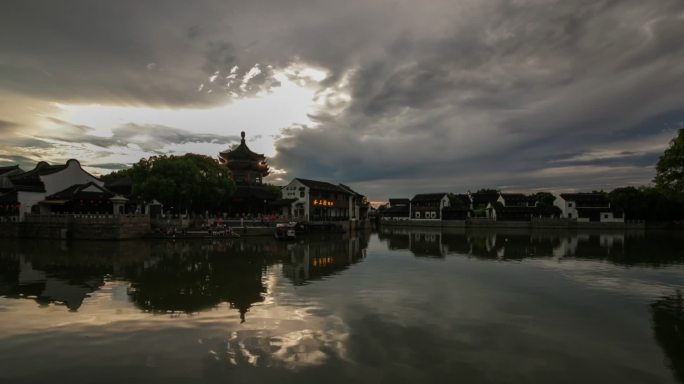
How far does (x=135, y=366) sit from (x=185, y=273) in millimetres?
14609

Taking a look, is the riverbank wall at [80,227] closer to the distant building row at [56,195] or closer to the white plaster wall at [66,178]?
the distant building row at [56,195]

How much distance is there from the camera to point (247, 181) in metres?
72.4

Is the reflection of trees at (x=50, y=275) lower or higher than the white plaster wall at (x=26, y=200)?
lower

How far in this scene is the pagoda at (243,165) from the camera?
7225cm

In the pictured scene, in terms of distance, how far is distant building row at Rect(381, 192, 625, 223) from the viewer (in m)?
86.5

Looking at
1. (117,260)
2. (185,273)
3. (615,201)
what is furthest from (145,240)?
(615,201)

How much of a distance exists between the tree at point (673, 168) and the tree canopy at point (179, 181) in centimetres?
4795

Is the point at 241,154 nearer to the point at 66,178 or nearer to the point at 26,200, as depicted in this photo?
the point at 66,178

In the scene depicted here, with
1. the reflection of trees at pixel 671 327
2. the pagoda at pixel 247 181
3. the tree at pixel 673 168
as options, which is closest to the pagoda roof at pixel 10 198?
the pagoda at pixel 247 181

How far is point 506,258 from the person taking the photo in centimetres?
3316

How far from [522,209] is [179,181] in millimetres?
78064

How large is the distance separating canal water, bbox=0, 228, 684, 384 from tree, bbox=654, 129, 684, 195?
18.9 feet

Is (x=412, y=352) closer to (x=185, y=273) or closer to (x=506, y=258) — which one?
(x=185, y=273)

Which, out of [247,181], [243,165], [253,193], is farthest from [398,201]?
[253,193]
